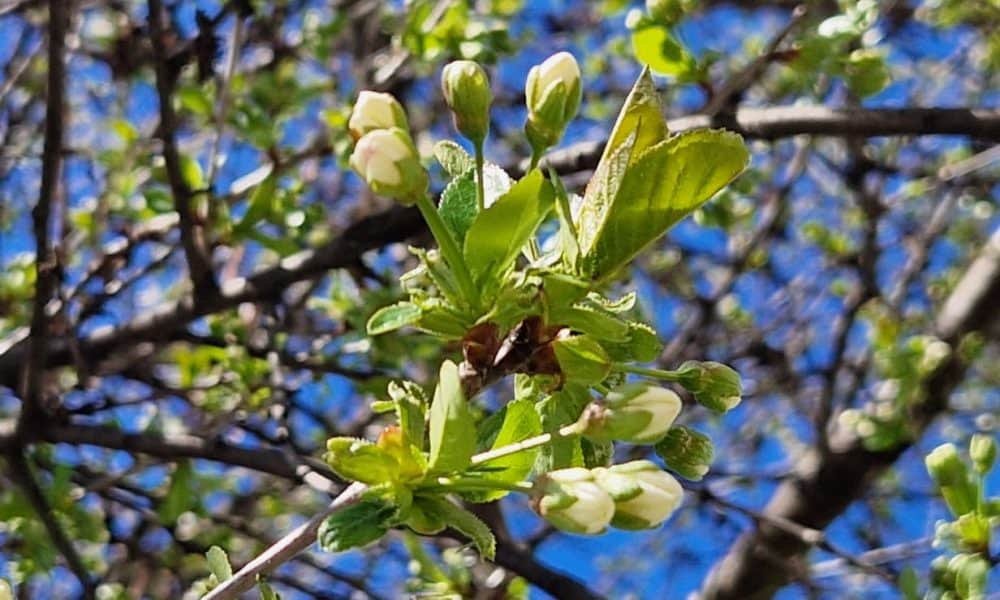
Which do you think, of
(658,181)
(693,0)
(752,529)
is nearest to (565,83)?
(658,181)

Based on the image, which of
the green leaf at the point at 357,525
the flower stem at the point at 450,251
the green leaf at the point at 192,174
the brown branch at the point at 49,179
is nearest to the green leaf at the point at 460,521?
the green leaf at the point at 357,525

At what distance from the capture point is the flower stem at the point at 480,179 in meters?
0.87

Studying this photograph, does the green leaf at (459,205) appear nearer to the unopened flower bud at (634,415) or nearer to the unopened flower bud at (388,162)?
the unopened flower bud at (388,162)

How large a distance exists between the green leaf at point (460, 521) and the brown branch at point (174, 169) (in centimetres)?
106

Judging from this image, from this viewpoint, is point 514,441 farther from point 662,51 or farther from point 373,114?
point 662,51

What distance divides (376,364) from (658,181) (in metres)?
1.54

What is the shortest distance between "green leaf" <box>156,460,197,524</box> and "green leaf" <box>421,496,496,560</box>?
123 cm

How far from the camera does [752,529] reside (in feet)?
8.67

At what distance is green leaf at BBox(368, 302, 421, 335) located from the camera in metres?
0.82

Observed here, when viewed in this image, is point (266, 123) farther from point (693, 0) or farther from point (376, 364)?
point (693, 0)

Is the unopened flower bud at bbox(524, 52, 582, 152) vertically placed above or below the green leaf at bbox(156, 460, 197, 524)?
above

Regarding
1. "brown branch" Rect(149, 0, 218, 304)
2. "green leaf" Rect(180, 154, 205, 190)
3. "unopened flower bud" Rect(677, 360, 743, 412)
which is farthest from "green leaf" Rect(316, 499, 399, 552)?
"green leaf" Rect(180, 154, 205, 190)

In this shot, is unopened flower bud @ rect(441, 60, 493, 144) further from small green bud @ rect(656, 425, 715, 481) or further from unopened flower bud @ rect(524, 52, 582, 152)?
small green bud @ rect(656, 425, 715, 481)

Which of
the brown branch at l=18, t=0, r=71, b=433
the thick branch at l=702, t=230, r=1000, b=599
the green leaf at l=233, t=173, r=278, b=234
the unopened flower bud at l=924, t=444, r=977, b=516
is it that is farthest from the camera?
the thick branch at l=702, t=230, r=1000, b=599
